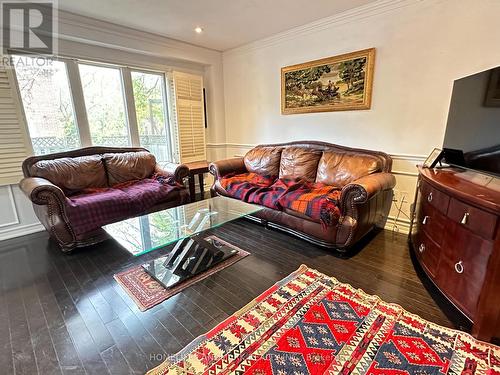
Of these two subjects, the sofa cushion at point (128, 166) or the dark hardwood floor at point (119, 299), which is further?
the sofa cushion at point (128, 166)

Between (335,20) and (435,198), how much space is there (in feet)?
7.51

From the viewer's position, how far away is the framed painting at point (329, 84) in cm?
275

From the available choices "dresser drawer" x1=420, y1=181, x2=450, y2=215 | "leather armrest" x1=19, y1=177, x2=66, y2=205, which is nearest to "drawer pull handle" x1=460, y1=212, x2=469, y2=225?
"dresser drawer" x1=420, y1=181, x2=450, y2=215

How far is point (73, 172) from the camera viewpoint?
286 centimetres

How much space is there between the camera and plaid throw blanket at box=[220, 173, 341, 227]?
2.21 meters

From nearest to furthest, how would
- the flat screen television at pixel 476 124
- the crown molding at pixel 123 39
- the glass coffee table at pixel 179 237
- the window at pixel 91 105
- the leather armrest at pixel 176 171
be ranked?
the flat screen television at pixel 476 124 → the glass coffee table at pixel 179 237 → the crown molding at pixel 123 39 → the window at pixel 91 105 → the leather armrest at pixel 176 171

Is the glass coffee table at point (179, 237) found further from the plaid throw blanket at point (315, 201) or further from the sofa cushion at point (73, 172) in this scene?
the sofa cushion at point (73, 172)

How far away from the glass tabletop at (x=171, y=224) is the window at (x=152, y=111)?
1.84 m

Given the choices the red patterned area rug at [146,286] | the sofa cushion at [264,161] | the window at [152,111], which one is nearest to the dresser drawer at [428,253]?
the red patterned area rug at [146,286]

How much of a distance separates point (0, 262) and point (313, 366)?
2.81 m

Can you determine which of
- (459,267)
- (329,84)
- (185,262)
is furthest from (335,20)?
(185,262)

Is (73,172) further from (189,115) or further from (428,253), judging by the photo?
(428,253)

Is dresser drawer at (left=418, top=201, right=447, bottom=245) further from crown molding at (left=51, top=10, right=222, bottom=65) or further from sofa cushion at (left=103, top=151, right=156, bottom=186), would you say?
crown molding at (left=51, top=10, right=222, bottom=65)

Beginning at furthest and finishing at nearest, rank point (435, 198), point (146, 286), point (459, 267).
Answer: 1. point (146, 286)
2. point (435, 198)
3. point (459, 267)
